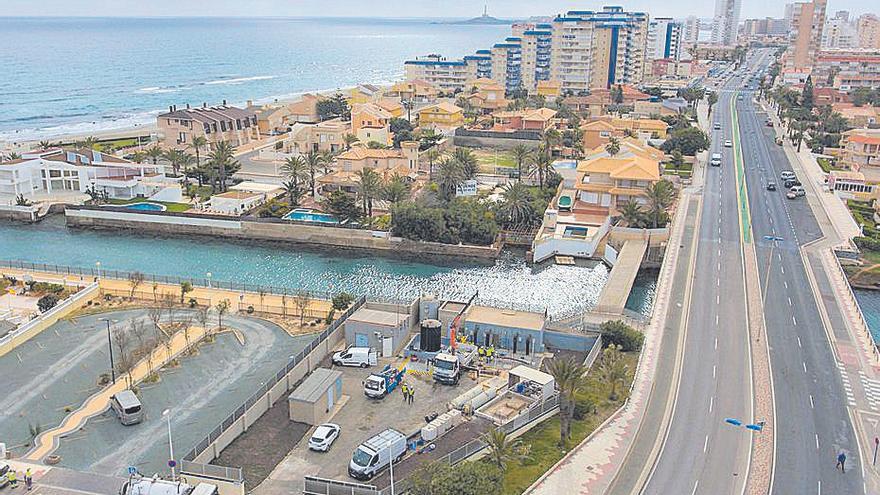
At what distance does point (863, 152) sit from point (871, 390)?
55627 mm

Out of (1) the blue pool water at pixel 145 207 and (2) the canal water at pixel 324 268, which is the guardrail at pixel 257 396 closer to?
(2) the canal water at pixel 324 268

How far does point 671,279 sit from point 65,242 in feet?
157

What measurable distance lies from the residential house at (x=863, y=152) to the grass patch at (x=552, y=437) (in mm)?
57793

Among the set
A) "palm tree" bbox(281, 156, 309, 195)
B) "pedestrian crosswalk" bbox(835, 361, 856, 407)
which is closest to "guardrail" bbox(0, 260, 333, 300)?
"palm tree" bbox(281, 156, 309, 195)

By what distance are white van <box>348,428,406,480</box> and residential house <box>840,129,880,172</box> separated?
220 ft

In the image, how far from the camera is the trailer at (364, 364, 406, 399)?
29.7m

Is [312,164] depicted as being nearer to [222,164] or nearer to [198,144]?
[222,164]

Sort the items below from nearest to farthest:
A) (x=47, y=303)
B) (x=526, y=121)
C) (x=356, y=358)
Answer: (x=356, y=358), (x=47, y=303), (x=526, y=121)

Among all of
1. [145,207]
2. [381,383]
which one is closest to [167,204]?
[145,207]

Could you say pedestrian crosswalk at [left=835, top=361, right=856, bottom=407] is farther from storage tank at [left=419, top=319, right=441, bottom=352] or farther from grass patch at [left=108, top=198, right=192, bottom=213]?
grass patch at [left=108, top=198, right=192, bottom=213]

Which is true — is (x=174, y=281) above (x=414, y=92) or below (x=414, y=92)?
below

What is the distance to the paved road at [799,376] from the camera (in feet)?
83.5

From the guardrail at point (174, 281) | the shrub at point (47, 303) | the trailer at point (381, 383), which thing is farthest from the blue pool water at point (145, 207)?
the trailer at point (381, 383)

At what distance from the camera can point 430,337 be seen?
34000mm
